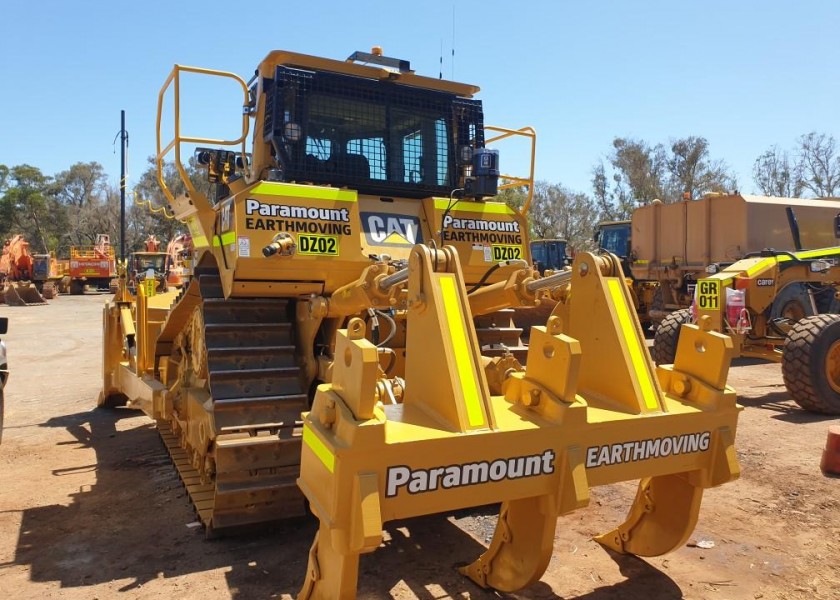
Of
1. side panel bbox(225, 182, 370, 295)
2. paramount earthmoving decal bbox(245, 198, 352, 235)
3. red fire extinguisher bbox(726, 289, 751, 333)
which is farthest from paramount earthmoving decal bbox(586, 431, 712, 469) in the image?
red fire extinguisher bbox(726, 289, 751, 333)

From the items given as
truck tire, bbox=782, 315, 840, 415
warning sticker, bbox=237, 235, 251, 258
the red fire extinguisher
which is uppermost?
warning sticker, bbox=237, 235, 251, 258

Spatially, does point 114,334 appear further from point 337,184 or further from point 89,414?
point 337,184

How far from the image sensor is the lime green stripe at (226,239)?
429cm

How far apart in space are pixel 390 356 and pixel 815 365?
532 cm

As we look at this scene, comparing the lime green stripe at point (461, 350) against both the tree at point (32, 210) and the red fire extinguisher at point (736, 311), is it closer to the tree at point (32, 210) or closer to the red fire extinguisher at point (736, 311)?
the red fire extinguisher at point (736, 311)

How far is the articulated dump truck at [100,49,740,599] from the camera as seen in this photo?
2.64m

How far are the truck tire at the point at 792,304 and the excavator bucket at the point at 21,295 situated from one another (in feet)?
97.2

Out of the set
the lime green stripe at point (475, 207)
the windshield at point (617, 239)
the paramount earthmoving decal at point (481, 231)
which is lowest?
the paramount earthmoving decal at point (481, 231)

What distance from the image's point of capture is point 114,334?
802 centimetres

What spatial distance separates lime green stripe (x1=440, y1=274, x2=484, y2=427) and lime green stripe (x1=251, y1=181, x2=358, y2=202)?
5.95ft

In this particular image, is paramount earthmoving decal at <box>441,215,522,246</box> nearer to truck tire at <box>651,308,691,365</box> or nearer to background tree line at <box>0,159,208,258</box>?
truck tire at <box>651,308,691,365</box>

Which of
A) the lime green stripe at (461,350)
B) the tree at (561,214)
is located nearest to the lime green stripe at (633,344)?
the lime green stripe at (461,350)

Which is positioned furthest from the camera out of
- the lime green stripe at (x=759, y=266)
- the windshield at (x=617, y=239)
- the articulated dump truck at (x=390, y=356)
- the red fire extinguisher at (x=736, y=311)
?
the windshield at (x=617, y=239)

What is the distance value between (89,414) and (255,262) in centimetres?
514
